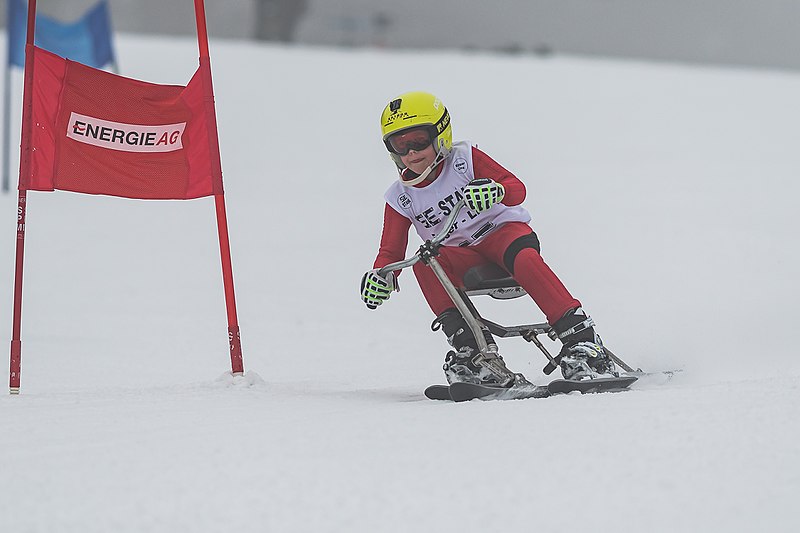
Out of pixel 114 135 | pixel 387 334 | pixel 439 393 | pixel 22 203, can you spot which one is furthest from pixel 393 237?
pixel 387 334

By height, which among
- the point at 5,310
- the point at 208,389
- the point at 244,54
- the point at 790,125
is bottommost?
the point at 208,389

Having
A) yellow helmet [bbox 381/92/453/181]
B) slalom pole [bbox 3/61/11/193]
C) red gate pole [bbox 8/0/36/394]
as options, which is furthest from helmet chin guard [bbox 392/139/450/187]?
slalom pole [bbox 3/61/11/193]

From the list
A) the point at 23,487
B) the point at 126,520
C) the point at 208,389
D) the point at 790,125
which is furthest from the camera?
the point at 790,125

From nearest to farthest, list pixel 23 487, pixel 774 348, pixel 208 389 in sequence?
1. pixel 23 487
2. pixel 208 389
3. pixel 774 348

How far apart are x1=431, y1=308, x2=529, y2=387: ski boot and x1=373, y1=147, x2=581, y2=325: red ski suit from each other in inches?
3.1

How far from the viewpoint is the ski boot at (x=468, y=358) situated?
4766 millimetres

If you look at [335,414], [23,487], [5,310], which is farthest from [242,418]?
[5,310]

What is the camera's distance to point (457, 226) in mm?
4930

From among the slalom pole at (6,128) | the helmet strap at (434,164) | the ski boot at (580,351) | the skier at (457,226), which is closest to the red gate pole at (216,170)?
the skier at (457,226)

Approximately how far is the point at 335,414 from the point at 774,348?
3.61 m

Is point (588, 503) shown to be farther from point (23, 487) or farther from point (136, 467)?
point (23, 487)

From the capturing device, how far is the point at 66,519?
9.38ft

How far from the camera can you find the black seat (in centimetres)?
486

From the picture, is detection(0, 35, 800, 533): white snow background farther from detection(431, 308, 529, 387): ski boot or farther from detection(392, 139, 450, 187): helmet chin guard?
detection(392, 139, 450, 187): helmet chin guard
